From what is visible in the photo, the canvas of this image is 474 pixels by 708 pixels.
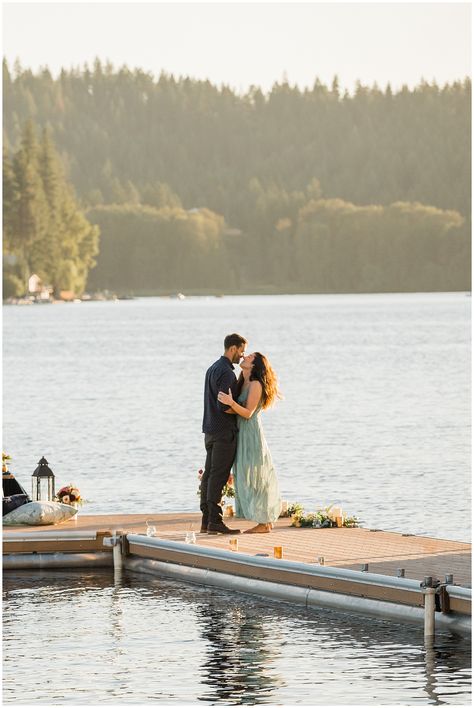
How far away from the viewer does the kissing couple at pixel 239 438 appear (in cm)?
1395

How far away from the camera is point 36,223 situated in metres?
164

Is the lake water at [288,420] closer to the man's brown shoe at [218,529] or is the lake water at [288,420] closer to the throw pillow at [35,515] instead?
the man's brown shoe at [218,529]

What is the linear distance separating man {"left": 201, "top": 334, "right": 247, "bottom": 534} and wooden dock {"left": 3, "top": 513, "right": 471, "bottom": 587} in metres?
0.31

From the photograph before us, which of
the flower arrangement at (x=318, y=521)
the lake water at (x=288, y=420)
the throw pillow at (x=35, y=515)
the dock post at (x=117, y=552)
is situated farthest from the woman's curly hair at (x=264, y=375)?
the lake water at (x=288, y=420)

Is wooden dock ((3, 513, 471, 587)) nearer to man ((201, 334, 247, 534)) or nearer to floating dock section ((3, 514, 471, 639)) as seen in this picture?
floating dock section ((3, 514, 471, 639))

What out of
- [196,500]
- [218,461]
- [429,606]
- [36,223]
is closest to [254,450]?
[218,461]

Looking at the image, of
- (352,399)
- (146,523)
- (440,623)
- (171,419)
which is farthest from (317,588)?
(352,399)

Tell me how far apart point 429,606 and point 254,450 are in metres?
3.11

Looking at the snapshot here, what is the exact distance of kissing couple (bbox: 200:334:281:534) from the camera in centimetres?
1395

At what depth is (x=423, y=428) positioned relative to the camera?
39.2 metres

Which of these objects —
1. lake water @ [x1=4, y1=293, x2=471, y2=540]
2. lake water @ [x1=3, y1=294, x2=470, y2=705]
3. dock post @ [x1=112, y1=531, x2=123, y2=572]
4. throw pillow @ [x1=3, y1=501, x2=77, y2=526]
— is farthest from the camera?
lake water @ [x1=4, y1=293, x2=471, y2=540]

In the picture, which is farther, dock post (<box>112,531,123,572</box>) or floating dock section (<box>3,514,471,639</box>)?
dock post (<box>112,531,123,572</box>)

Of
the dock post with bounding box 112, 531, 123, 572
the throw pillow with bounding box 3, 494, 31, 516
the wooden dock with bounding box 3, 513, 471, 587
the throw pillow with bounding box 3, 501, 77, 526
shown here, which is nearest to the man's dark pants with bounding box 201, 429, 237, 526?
the wooden dock with bounding box 3, 513, 471, 587

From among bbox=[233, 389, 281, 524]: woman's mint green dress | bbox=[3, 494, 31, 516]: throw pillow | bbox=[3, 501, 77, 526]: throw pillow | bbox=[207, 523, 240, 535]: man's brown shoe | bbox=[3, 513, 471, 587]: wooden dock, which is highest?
bbox=[233, 389, 281, 524]: woman's mint green dress
